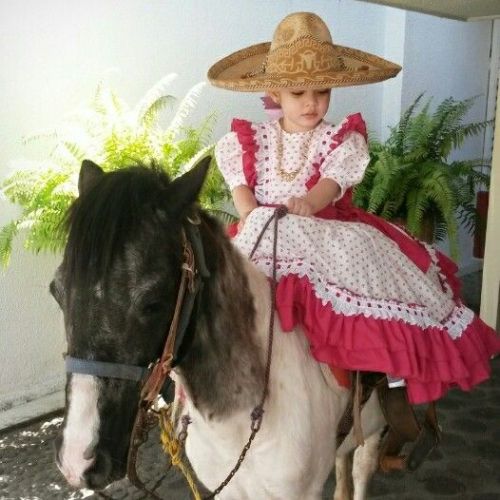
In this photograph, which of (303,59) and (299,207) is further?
(303,59)

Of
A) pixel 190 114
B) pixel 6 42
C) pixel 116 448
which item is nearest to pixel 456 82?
pixel 190 114

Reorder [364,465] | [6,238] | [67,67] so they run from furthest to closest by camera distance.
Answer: [67,67] → [6,238] → [364,465]

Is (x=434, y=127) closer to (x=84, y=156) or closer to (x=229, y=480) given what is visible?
(x=84, y=156)

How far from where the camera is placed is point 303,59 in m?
1.98

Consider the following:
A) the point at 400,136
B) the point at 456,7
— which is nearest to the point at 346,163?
the point at 400,136

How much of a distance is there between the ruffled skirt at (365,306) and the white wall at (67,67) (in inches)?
86.1

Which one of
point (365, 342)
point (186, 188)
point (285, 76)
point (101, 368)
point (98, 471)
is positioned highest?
point (285, 76)

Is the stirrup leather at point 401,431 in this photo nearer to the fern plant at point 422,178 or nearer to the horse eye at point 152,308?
the horse eye at point 152,308

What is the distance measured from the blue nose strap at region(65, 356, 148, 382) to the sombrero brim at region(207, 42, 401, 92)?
3.82 feet

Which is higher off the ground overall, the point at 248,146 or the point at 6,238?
the point at 248,146

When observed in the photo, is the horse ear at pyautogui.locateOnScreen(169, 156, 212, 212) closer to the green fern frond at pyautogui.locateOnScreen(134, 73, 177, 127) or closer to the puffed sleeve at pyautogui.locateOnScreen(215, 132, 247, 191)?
the puffed sleeve at pyautogui.locateOnScreen(215, 132, 247, 191)

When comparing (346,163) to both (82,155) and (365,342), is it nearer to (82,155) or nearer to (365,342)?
(365,342)

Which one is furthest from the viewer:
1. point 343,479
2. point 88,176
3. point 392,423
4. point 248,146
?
point 343,479

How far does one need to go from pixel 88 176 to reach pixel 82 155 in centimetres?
190
